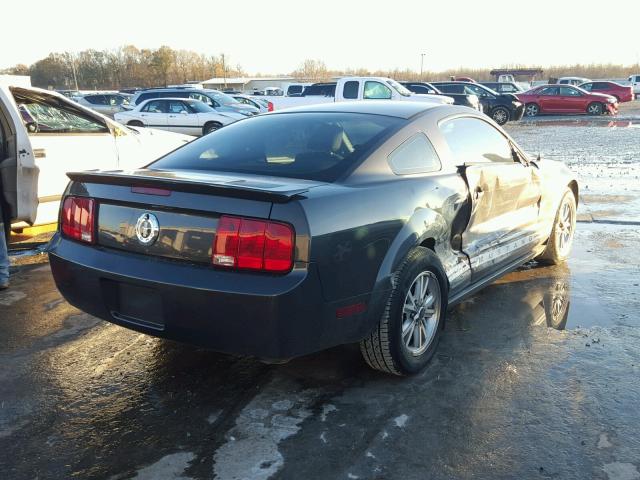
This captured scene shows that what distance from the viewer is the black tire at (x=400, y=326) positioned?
3.25m

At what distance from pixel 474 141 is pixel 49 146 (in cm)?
414

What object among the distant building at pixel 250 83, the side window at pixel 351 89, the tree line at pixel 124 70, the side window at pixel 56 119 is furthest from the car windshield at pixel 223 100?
the tree line at pixel 124 70

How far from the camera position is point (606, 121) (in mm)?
25422

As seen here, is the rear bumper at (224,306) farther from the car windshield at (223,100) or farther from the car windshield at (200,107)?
the car windshield at (223,100)

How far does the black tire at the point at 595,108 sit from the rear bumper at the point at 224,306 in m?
30.1

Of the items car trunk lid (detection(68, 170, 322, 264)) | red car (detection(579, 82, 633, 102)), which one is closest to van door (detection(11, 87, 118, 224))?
car trunk lid (detection(68, 170, 322, 264))

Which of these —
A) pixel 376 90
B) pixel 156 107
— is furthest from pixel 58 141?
pixel 376 90

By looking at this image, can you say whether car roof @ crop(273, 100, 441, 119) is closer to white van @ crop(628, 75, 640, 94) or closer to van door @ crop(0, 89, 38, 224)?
van door @ crop(0, 89, 38, 224)

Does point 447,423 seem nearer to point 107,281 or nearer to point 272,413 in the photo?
point 272,413

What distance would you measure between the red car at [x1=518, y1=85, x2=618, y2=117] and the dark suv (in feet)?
13.7

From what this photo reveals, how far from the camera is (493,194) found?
4332 millimetres

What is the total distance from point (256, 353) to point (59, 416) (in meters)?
1.11

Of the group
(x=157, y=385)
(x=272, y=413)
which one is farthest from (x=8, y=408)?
(x=272, y=413)

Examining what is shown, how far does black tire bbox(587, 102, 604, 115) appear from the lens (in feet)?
96.0
